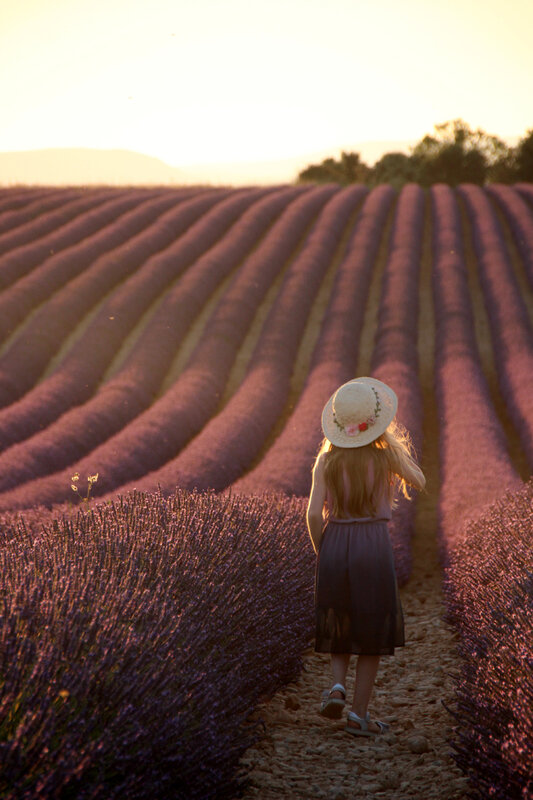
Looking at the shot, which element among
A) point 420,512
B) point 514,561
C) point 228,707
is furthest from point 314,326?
point 228,707

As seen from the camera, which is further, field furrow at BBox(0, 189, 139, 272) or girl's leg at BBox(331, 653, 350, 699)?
field furrow at BBox(0, 189, 139, 272)

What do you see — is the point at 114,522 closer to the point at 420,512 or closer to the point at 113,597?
the point at 113,597

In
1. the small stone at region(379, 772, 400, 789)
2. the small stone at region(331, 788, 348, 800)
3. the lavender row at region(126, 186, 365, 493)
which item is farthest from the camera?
the lavender row at region(126, 186, 365, 493)

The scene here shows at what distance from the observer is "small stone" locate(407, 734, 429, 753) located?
351cm

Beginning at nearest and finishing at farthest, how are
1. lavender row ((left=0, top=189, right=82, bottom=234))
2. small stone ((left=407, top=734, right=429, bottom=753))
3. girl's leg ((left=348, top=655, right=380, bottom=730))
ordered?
small stone ((left=407, top=734, right=429, bottom=753))
girl's leg ((left=348, top=655, right=380, bottom=730))
lavender row ((left=0, top=189, right=82, bottom=234))

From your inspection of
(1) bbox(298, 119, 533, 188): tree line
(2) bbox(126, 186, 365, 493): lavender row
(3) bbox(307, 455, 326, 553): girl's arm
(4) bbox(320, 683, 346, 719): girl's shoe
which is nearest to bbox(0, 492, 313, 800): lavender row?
(4) bbox(320, 683, 346, 719): girl's shoe

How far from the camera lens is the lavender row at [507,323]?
37.1ft

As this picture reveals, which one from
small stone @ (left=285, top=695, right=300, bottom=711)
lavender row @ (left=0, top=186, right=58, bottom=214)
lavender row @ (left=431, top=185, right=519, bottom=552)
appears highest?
lavender row @ (left=0, top=186, right=58, bottom=214)

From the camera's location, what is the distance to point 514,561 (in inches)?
163

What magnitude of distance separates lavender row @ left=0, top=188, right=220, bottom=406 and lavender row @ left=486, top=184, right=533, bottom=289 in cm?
944

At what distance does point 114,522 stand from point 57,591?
113 centimetres

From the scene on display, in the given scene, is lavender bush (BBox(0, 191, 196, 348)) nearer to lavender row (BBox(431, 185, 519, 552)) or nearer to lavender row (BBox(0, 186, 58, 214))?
lavender row (BBox(0, 186, 58, 214))

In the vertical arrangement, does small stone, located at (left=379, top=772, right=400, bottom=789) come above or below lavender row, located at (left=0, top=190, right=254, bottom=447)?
below

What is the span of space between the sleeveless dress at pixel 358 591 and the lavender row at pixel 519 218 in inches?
602
